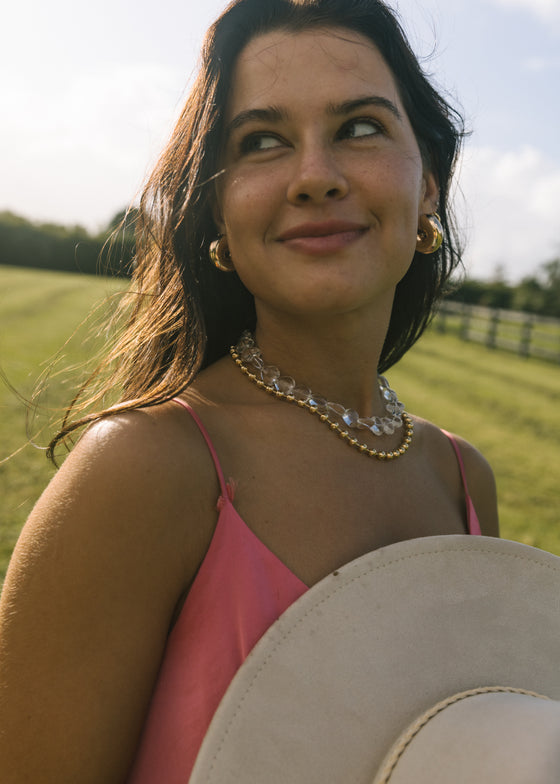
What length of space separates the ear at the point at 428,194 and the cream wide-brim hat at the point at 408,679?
36.9 inches

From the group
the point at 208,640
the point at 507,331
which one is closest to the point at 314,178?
the point at 208,640

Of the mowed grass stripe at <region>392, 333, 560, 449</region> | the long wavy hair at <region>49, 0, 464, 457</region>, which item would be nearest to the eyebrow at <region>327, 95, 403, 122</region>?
the long wavy hair at <region>49, 0, 464, 457</region>

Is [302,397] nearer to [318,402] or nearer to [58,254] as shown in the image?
[318,402]

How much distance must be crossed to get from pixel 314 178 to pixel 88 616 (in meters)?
0.95

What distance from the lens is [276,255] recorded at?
1541 mm

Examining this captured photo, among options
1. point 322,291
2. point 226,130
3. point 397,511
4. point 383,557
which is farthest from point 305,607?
point 226,130

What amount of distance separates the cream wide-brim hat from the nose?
736mm

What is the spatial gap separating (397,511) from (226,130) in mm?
966

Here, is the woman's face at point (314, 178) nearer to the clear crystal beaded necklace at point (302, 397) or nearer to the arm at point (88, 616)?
the clear crystal beaded necklace at point (302, 397)

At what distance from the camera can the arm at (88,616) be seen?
4.00 feet

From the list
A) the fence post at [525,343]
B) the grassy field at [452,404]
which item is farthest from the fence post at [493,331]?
the fence post at [525,343]

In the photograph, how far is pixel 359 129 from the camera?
1.57 meters

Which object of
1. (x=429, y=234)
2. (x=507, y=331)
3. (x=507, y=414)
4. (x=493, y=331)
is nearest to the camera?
(x=429, y=234)

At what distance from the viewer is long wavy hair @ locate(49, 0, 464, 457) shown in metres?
1.65
